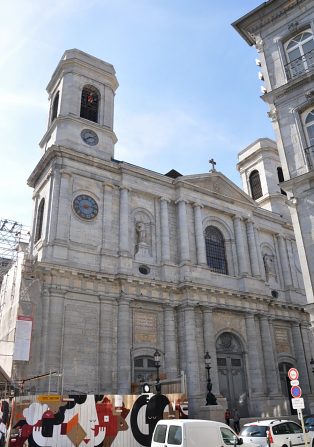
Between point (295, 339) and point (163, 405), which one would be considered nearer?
point (163, 405)

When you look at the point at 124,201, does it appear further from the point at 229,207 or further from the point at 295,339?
the point at 295,339

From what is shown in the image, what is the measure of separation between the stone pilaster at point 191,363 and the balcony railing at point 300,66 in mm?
13919

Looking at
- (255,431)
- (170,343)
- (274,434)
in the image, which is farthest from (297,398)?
(170,343)

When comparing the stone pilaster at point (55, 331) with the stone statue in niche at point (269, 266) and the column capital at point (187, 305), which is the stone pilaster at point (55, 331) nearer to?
the column capital at point (187, 305)

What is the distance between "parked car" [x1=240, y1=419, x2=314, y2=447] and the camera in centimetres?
1333

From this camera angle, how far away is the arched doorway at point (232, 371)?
25.3 meters

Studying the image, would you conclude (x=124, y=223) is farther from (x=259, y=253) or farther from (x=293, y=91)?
(x=293, y=91)

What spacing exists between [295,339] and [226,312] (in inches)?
282

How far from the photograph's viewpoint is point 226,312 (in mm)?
27219

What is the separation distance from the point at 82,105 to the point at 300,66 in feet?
51.1

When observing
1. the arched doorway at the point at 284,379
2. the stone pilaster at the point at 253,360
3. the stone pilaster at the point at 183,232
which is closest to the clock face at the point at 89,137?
the stone pilaster at the point at 183,232

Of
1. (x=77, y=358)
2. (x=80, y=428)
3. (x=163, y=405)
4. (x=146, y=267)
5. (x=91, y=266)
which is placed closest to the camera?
(x=80, y=428)

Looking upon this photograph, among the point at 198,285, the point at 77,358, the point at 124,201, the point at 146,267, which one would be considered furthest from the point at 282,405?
the point at 124,201

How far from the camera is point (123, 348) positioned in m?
21.7
